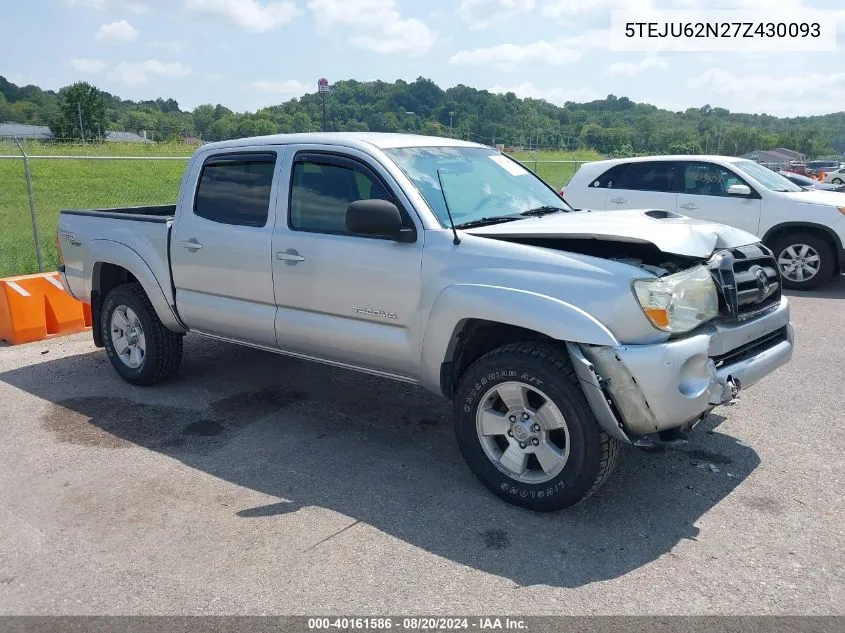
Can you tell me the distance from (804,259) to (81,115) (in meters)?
47.8

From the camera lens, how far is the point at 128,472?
176 inches

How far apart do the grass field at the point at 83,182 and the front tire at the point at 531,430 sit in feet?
36.1

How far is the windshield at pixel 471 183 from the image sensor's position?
177 inches

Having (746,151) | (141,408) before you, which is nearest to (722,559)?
(141,408)

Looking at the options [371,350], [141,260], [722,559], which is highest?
[141,260]

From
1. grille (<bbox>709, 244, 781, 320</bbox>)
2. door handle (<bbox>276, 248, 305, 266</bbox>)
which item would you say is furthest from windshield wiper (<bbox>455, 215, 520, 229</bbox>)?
grille (<bbox>709, 244, 781, 320</bbox>)

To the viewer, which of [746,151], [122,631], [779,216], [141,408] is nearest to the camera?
[122,631]

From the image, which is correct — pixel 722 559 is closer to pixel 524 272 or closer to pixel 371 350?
pixel 524 272

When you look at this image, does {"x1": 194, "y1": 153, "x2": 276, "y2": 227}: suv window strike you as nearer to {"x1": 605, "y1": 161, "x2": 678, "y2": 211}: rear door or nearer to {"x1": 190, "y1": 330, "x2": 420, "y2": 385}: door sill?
{"x1": 190, "y1": 330, "x2": 420, "y2": 385}: door sill

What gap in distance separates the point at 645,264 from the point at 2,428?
4506mm

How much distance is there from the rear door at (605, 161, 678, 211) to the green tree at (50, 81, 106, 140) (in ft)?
120

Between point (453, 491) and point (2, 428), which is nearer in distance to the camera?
point (453, 491)

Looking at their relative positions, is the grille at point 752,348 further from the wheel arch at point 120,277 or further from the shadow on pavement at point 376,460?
the wheel arch at point 120,277

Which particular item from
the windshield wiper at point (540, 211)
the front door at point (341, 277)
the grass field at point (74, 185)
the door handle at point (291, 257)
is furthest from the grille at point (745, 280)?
the grass field at point (74, 185)
